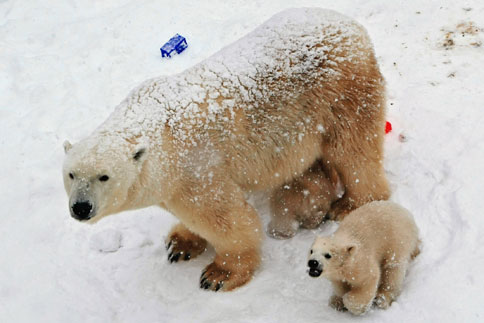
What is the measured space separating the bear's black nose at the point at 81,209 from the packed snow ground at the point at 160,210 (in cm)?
115

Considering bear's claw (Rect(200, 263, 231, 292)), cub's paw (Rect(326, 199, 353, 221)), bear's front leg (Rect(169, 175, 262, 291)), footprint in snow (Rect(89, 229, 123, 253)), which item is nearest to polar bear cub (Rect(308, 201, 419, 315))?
cub's paw (Rect(326, 199, 353, 221))

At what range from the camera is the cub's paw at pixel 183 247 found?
4.65 metres

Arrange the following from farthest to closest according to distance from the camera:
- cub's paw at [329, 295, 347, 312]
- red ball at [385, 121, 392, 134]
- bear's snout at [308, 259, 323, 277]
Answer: red ball at [385, 121, 392, 134] < cub's paw at [329, 295, 347, 312] < bear's snout at [308, 259, 323, 277]

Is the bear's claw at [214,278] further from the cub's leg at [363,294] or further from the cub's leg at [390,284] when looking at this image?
the cub's leg at [390,284]

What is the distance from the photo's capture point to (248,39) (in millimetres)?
4516

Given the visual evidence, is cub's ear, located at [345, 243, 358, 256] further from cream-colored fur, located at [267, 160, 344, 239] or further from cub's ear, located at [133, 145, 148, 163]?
cub's ear, located at [133, 145, 148, 163]

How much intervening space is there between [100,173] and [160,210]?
5.86 ft

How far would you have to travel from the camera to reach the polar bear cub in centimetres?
345

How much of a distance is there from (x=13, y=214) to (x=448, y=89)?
471cm

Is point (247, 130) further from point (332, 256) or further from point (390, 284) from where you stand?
point (390, 284)

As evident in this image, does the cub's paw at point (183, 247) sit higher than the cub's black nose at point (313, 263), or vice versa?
the cub's black nose at point (313, 263)

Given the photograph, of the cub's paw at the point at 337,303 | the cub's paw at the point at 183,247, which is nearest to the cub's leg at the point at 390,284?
the cub's paw at the point at 337,303

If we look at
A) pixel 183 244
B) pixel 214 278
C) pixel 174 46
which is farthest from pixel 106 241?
pixel 174 46

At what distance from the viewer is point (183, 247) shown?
184 inches
